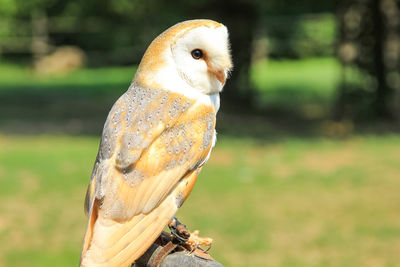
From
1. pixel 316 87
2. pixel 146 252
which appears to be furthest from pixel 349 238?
pixel 316 87

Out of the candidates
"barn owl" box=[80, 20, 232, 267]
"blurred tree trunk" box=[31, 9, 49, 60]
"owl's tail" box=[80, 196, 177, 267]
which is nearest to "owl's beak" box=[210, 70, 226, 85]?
"barn owl" box=[80, 20, 232, 267]

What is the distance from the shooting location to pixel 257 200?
312 inches

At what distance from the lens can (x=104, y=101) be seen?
1570 centimetres

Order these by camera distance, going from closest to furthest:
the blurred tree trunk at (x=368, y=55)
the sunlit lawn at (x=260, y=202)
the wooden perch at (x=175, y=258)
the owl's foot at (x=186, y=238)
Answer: the wooden perch at (x=175, y=258) < the owl's foot at (x=186, y=238) < the sunlit lawn at (x=260, y=202) < the blurred tree trunk at (x=368, y=55)

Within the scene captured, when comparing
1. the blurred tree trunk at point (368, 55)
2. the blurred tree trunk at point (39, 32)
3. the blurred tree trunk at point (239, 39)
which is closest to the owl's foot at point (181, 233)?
the blurred tree trunk at point (368, 55)

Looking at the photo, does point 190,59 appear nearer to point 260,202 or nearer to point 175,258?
point 175,258

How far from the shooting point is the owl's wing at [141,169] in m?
2.31

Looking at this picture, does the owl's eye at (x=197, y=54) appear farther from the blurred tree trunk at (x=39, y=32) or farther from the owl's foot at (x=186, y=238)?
the blurred tree trunk at (x=39, y=32)

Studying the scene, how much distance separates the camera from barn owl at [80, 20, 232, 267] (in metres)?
2.33

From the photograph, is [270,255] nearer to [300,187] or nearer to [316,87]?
[300,187]

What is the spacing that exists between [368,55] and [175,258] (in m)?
9.98

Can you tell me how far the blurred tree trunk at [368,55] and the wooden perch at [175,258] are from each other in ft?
30.3

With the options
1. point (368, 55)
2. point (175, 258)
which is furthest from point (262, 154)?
point (175, 258)

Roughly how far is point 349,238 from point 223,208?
1.68m
